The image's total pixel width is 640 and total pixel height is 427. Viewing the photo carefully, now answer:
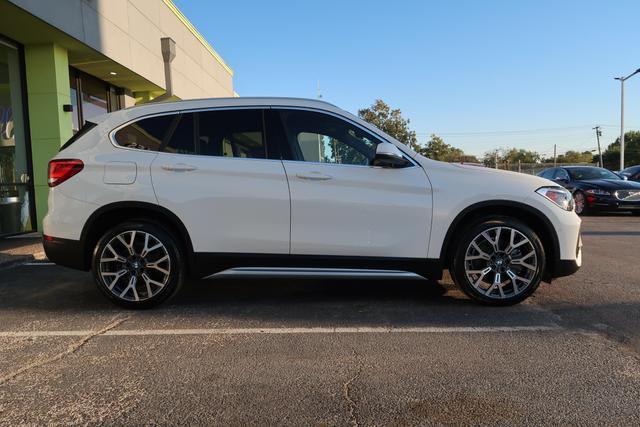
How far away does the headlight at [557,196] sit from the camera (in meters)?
4.31

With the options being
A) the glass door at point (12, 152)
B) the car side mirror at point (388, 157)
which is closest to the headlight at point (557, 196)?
the car side mirror at point (388, 157)

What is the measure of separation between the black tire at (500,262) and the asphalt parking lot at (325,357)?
16 centimetres

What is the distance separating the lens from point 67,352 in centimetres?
342

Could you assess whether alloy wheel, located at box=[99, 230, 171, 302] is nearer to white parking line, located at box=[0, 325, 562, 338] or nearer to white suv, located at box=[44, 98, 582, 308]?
white suv, located at box=[44, 98, 582, 308]

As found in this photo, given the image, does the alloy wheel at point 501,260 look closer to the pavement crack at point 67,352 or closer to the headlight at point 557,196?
the headlight at point 557,196

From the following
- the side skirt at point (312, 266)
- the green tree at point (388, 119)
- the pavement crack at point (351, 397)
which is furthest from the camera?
the green tree at point (388, 119)

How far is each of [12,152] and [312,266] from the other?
27.0ft

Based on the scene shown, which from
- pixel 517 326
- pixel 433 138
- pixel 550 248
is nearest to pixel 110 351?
pixel 517 326

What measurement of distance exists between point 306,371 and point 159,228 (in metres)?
2.09

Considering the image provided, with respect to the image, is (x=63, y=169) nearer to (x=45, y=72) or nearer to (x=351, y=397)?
(x=351, y=397)

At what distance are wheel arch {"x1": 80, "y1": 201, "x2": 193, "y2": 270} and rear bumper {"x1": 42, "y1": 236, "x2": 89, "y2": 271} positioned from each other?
3 centimetres

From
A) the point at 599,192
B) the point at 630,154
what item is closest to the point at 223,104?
the point at 599,192

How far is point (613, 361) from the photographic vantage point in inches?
124

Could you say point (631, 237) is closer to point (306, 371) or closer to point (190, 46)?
point (306, 371)
